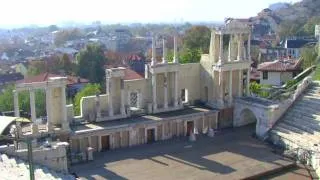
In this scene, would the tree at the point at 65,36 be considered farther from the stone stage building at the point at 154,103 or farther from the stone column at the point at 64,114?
the stone column at the point at 64,114

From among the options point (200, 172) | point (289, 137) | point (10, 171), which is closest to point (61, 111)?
point (10, 171)

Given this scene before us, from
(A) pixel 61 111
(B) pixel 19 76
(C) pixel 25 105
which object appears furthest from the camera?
(B) pixel 19 76

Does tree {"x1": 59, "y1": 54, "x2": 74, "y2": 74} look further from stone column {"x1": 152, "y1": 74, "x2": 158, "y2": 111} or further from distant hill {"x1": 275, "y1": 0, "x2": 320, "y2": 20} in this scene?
distant hill {"x1": 275, "y1": 0, "x2": 320, "y2": 20}

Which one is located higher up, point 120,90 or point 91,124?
point 120,90

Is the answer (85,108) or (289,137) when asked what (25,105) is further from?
(289,137)

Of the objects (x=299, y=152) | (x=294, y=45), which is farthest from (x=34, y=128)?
(x=294, y=45)

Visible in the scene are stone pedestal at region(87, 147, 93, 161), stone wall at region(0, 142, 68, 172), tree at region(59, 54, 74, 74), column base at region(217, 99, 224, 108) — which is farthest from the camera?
tree at region(59, 54, 74, 74)

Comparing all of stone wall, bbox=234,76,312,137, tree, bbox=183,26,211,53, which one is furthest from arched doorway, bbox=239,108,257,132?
tree, bbox=183,26,211,53
